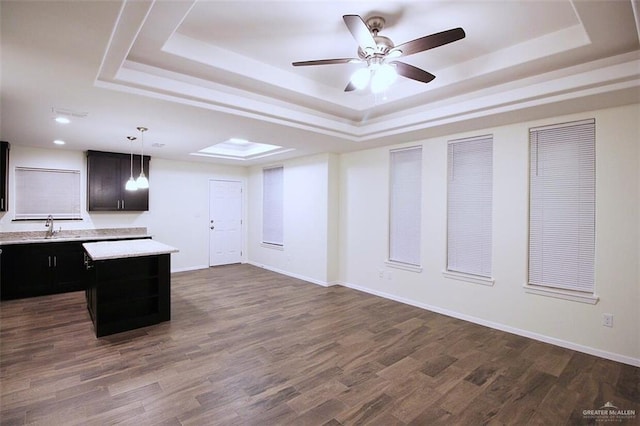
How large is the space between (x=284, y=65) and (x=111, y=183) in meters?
4.64

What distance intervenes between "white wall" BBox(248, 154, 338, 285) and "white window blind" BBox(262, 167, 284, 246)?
0.25 m

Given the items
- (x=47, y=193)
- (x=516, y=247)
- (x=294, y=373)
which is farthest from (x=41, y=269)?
(x=516, y=247)

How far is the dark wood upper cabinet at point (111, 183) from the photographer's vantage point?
5816 mm

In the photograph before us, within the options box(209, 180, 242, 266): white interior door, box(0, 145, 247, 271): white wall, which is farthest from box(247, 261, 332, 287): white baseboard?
box(0, 145, 247, 271): white wall

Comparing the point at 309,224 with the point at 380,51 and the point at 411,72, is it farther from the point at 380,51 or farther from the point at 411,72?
the point at 380,51

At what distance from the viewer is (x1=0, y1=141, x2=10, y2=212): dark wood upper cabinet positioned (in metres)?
5.02

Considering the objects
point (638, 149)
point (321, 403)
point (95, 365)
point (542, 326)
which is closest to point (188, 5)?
point (321, 403)

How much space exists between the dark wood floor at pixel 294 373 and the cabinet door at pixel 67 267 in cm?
85

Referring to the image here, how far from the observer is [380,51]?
7.47 ft

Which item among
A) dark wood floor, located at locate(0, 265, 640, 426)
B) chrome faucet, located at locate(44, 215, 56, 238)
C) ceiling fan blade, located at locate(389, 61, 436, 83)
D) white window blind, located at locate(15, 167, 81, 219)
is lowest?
dark wood floor, located at locate(0, 265, 640, 426)

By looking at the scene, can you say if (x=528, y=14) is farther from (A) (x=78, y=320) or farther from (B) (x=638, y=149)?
(A) (x=78, y=320)

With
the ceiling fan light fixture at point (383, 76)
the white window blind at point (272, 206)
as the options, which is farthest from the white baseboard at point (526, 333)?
the ceiling fan light fixture at point (383, 76)

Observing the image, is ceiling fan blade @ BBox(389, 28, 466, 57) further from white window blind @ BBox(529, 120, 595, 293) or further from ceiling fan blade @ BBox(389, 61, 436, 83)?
white window blind @ BBox(529, 120, 595, 293)

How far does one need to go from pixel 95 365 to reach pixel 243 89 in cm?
305
